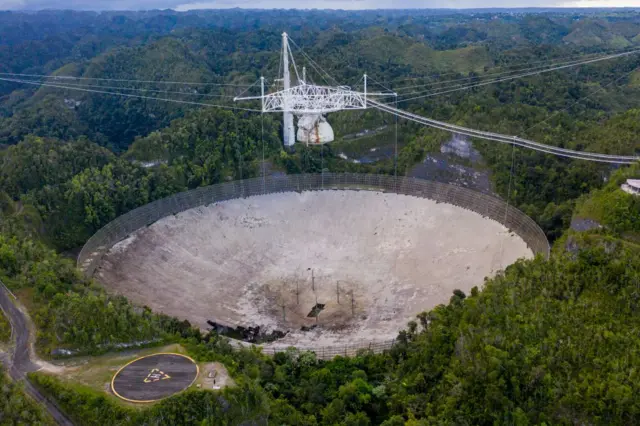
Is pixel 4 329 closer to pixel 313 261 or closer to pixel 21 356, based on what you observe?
pixel 21 356

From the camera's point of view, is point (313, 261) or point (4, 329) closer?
point (4, 329)

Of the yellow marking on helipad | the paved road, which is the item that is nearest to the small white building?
the yellow marking on helipad

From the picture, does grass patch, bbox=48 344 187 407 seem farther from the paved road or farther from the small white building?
the small white building

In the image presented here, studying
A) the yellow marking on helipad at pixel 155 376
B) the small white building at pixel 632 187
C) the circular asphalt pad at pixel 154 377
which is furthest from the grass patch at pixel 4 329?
the small white building at pixel 632 187

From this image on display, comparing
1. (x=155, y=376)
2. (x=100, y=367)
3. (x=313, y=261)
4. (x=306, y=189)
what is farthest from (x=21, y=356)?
(x=306, y=189)

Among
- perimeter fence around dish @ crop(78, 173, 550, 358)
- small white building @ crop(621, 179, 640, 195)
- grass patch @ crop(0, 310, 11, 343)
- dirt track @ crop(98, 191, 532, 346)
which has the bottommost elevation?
dirt track @ crop(98, 191, 532, 346)

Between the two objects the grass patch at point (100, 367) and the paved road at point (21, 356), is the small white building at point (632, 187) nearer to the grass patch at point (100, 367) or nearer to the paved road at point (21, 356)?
the grass patch at point (100, 367)
